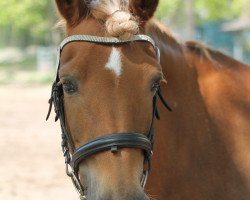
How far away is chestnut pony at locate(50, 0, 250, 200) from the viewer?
2.35 meters

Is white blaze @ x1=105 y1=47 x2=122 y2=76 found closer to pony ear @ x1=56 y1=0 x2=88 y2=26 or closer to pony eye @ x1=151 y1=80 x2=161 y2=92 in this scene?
pony eye @ x1=151 y1=80 x2=161 y2=92

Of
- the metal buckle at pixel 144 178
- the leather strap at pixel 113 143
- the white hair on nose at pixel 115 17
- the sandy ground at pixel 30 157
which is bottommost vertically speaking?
the metal buckle at pixel 144 178

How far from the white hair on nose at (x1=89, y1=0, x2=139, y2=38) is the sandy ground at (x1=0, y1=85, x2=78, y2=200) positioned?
4654mm

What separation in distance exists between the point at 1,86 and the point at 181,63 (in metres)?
21.0

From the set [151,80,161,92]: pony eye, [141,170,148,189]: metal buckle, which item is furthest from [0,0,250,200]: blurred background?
[141,170,148,189]: metal buckle

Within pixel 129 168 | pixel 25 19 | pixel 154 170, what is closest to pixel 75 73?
pixel 129 168

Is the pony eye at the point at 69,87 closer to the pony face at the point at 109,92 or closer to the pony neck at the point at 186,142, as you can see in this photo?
the pony face at the point at 109,92

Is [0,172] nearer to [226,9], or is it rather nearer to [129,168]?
[129,168]

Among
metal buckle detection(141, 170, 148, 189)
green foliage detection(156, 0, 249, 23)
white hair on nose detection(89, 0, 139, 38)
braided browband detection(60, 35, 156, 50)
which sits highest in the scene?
green foliage detection(156, 0, 249, 23)

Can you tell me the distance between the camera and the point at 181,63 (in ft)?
10.7

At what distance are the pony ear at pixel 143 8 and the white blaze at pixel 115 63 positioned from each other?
1.20 feet

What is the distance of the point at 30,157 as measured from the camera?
933 cm

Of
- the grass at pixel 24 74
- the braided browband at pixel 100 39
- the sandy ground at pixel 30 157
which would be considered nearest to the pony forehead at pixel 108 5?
the braided browband at pixel 100 39

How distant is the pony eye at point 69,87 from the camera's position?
2436 mm
